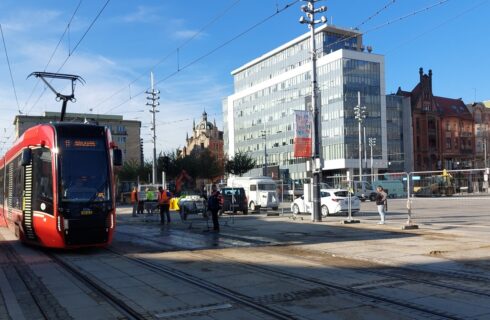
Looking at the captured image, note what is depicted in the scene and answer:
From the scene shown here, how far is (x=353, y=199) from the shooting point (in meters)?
27.6

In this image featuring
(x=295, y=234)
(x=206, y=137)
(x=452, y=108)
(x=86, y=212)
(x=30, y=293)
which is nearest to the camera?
(x=30, y=293)

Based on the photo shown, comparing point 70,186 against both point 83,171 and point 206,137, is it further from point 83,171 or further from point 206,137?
point 206,137

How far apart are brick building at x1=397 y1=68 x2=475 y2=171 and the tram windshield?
9079cm

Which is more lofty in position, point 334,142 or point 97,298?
point 334,142

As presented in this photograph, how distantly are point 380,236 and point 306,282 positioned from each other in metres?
8.49

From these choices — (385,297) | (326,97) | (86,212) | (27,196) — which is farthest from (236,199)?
(326,97)

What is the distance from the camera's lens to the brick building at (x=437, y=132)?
98688 millimetres

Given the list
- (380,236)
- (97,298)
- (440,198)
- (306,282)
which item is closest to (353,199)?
(440,198)

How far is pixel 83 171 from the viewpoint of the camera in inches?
508

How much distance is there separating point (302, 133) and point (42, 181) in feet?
48.5

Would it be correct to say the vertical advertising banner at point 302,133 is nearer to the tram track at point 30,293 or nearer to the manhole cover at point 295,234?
the manhole cover at point 295,234

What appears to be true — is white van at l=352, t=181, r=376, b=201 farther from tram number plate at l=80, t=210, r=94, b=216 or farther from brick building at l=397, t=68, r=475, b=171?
brick building at l=397, t=68, r=475, b=171

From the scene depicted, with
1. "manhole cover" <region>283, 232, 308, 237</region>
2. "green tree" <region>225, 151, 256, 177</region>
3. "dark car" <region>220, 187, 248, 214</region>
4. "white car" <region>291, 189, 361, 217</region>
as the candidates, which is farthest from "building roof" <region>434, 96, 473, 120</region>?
"manhole cover" <region>283, 232, 308, 237</region>

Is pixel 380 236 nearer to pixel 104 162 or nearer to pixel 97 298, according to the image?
pixel 104 162
